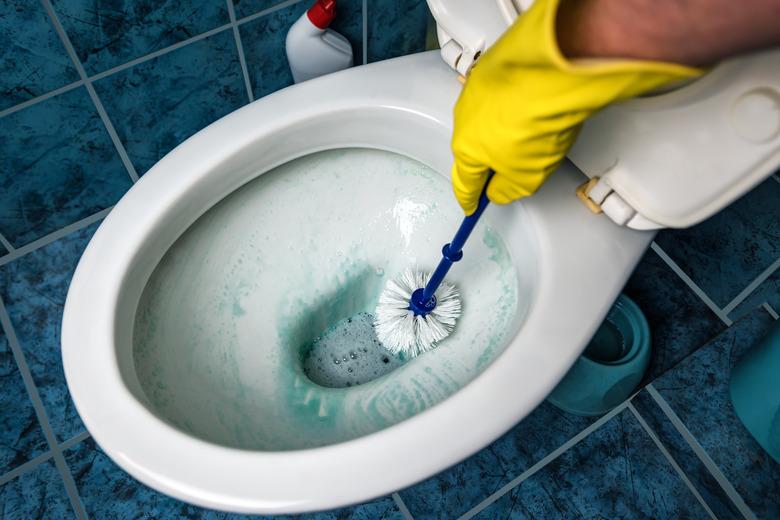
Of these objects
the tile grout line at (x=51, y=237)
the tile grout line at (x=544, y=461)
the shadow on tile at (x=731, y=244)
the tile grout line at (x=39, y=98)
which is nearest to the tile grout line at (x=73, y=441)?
the tile grout line at (x=51, y=237)

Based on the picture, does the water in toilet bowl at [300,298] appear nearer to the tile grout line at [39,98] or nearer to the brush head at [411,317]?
the brush head at [411,317]

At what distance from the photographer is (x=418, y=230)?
68 centimetres

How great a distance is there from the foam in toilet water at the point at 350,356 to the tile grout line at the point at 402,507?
8.5 inches

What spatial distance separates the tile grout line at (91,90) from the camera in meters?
0.63

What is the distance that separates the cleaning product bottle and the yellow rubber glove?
0.40 meters

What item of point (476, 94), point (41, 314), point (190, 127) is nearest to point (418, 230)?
point (476, 94)

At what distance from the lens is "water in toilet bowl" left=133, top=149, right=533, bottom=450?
0.56 metres

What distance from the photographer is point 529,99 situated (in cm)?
36

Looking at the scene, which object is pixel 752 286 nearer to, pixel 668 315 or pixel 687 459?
pixel 668 315

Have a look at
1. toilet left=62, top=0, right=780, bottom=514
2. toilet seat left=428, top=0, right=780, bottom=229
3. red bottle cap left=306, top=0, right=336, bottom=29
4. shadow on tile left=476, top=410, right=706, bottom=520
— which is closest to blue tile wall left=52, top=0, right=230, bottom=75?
red bottle cap left=306, top=0, right=336, bottom=29

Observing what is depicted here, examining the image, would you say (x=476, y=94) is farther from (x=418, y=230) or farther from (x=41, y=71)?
(x=41, y=71)

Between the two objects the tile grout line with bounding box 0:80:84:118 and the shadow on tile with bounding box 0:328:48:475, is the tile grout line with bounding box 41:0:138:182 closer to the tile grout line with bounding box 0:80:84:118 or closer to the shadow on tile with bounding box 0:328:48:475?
the tile grout line with bounding box 0:80:84:118

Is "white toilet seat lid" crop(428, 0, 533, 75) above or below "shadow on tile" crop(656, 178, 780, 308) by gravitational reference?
above

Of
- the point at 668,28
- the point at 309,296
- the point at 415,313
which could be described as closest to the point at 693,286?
the point at 415,313
